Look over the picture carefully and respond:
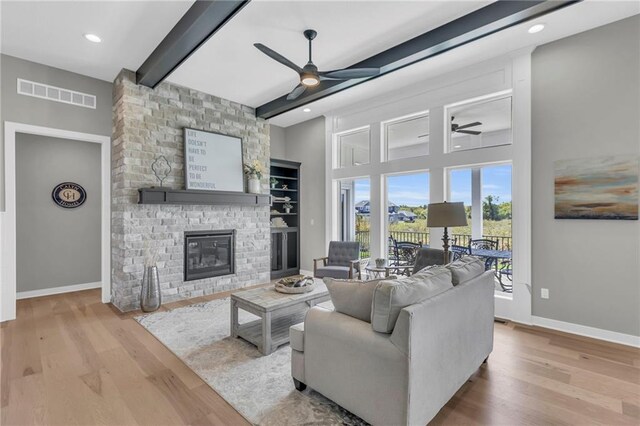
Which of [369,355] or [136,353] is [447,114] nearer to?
[369,355]

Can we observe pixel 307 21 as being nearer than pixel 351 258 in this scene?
Yes

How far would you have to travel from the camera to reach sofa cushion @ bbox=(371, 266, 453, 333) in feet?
5.74

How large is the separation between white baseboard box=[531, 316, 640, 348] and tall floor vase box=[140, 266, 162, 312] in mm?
4854

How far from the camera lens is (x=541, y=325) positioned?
3.63 meters

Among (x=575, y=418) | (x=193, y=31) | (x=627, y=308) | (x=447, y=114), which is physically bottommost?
(x=575, y=418)

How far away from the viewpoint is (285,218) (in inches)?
265

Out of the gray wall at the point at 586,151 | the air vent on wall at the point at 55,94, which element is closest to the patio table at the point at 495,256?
the gray wall at the point at 586,151

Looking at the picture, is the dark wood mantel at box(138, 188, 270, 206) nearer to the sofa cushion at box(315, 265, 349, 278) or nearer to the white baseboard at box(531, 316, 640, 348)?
the sofa cushion at box(315, 265, 349, 278)

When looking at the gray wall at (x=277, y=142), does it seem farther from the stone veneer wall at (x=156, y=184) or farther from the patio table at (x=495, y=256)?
the patio table at (x=495, y=256)

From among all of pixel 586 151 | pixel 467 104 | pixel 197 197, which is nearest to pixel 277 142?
pixel 197 197

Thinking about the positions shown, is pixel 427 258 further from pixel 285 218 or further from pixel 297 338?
pixel 285 218

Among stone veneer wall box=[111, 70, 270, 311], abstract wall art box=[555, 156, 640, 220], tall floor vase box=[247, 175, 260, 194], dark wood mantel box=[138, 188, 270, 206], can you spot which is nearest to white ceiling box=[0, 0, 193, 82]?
stone veneer wall box=[111, 70, 270, 311]

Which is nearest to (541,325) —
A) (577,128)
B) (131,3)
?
(577,128)

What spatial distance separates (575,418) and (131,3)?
492 centimetres
